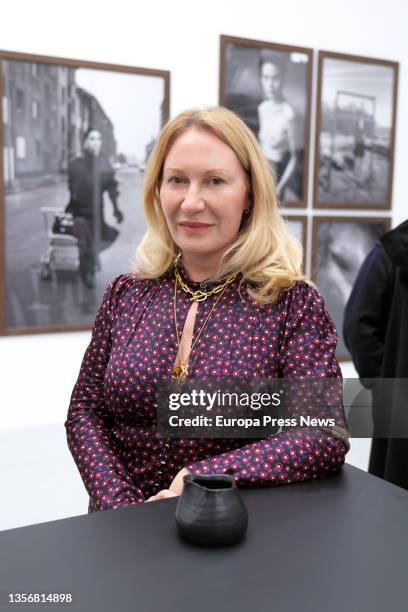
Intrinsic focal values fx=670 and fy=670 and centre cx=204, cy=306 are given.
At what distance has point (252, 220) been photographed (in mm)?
1857

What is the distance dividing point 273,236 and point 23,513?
228 centimetres

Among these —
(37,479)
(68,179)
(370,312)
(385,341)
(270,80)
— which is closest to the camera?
(385,341)

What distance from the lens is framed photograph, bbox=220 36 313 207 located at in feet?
12.3

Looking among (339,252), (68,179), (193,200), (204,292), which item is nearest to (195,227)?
(193,200)

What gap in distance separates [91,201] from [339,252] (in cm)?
169

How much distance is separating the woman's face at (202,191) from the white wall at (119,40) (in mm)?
1818

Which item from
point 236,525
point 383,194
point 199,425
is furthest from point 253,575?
point 383,194

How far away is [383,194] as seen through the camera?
4406 millimetres

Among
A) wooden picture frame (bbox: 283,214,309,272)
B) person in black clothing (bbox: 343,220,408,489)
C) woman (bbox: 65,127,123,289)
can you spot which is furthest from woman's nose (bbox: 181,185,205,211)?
wooden picture frame (bbox: 283,214,309,272)

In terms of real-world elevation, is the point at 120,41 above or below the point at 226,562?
above

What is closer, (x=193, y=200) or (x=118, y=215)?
(x=193, y=200)

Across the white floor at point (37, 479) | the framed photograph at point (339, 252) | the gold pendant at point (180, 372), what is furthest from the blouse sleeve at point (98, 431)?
the framed photograph at point (339, 252)

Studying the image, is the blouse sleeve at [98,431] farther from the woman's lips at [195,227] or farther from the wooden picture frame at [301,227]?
the wooden picture frame at [301,227]

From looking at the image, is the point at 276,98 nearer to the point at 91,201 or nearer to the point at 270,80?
the point at 270,80
